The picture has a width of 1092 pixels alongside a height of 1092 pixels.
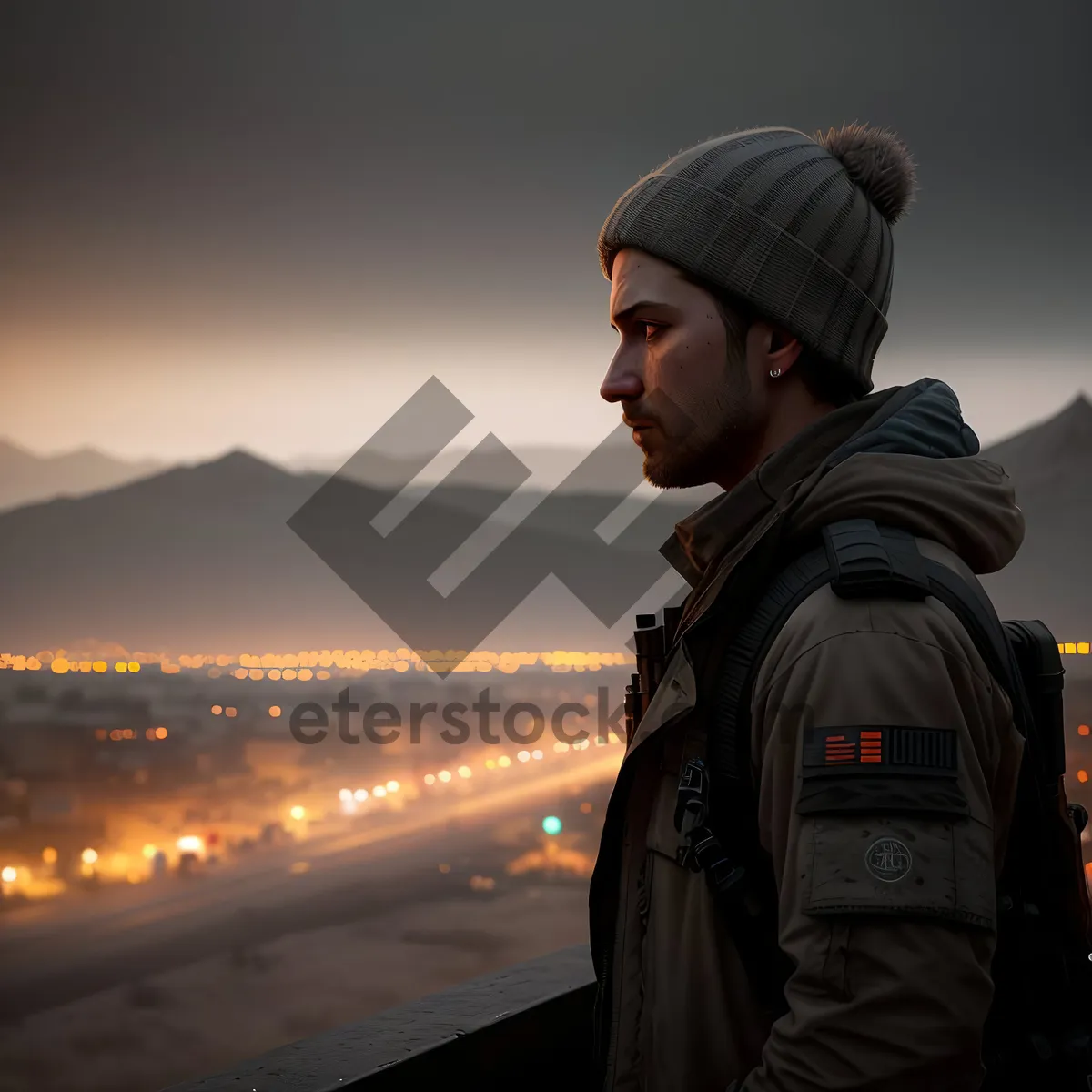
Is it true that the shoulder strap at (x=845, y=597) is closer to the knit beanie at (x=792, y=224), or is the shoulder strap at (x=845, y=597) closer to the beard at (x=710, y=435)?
the beard at (x=710, y=435)

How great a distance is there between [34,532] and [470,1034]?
505 centimetres

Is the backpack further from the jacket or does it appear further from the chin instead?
the chin

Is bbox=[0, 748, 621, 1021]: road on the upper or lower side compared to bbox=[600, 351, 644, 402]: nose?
lower

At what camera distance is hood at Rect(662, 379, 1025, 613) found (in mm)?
787

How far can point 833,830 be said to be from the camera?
0.65 meters

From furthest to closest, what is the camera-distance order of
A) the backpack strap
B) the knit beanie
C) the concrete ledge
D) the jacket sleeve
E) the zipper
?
the concrete ledge
the knit beanie
the zipper
the backpack strap
the jacket sleeve

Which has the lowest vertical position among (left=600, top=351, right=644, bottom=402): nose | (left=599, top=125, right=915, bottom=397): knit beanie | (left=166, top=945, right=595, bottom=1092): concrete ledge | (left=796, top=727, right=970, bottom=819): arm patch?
(left=166, top=945, right=595, bottom=1092): concrete ledge

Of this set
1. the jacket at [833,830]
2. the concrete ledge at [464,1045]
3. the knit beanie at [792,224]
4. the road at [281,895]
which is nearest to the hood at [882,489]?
→ the jacket at [833,830]

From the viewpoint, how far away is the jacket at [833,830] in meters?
0.62

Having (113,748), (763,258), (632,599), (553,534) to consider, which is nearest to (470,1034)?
(763,258)

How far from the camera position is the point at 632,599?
139 inches

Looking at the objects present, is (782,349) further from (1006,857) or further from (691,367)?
(1006,857)

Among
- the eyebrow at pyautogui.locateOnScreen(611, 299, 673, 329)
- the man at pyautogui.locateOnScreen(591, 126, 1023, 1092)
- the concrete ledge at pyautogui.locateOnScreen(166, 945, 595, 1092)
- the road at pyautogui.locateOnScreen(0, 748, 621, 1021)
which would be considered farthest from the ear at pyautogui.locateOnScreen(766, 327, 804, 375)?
the road at pyautogui.locateOnScreen(0, 748, 621, 1021)

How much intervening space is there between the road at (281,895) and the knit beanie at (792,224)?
3817mm
